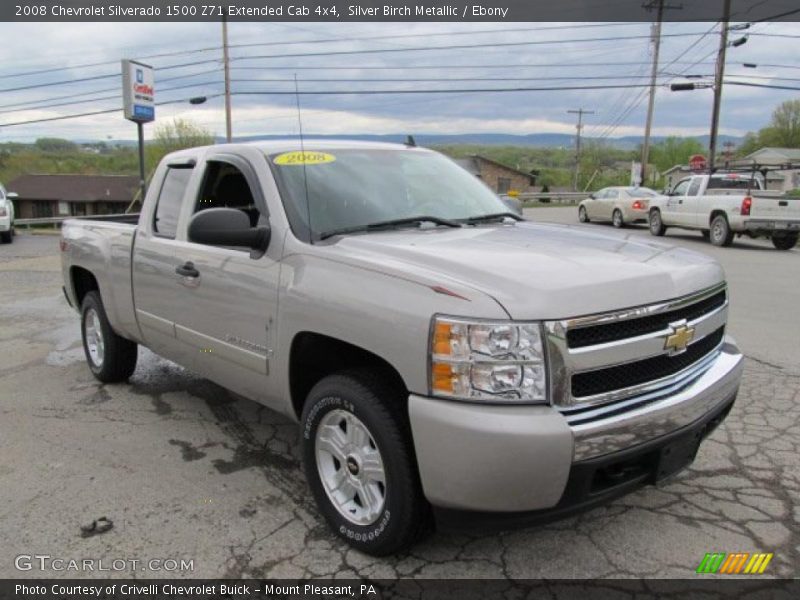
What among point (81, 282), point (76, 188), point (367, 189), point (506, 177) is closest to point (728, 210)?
point (367, 189)

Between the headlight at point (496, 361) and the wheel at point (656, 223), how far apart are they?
18.8 m

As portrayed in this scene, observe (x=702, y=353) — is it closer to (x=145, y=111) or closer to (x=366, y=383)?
(x=366, y=383)

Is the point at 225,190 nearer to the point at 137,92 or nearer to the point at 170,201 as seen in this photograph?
the point at 170,201

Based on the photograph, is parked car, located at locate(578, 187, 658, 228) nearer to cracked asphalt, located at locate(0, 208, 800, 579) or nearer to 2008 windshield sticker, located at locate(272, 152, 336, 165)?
cracked asphalt, located at locate(0, 208, 800, 579)

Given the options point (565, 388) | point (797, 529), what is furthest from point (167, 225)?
point (797, 529)

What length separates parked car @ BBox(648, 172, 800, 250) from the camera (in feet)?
52.4

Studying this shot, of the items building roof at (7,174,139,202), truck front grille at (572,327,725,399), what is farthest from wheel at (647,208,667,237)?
building roof at (7,174,139,202)

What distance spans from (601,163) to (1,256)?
307 feet

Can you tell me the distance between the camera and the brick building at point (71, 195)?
238 ft

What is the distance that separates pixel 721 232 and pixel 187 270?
1617 centimetres

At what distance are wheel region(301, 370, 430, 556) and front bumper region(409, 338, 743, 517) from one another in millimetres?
153

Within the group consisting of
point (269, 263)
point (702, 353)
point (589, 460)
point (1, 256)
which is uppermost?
point (269, 263)

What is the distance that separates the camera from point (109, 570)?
2.92m

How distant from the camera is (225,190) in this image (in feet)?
14.1
